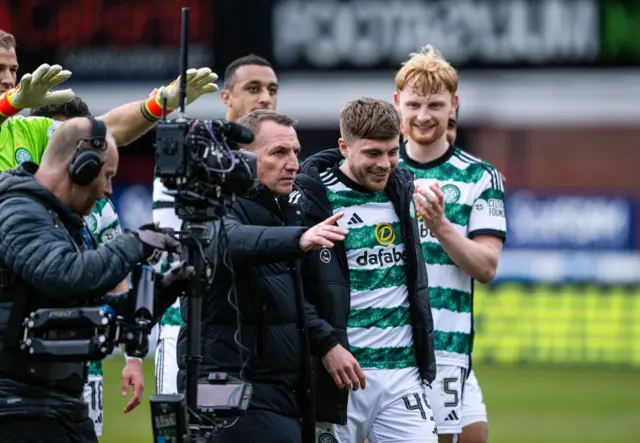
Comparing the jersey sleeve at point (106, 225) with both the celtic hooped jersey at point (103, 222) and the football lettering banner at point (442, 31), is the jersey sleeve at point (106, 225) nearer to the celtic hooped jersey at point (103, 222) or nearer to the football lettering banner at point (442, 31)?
the celtic hooped jersey at point (103, 222)

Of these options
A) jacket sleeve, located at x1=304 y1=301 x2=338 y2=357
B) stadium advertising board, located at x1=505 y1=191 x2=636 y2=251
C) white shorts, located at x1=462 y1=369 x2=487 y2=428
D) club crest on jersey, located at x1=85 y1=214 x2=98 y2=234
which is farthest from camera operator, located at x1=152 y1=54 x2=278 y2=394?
stadium advertising board, located at x1=505 y1=191 x2=636 y2=251

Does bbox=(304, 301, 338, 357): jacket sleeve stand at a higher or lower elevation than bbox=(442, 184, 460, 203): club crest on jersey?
lower

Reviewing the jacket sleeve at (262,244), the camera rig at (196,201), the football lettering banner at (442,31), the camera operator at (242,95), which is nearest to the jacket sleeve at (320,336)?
the jacket sleeve at (262,244)

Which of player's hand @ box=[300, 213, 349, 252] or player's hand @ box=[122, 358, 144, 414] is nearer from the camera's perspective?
player's hand @ box=[300, 213, 349, 252]

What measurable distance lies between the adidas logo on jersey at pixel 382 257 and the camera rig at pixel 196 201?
1.11 meters

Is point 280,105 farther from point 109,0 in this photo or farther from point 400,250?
point 400,250

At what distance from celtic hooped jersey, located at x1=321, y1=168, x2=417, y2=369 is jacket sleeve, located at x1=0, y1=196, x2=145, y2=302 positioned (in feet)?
5.14

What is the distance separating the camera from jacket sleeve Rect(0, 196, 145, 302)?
14.5 feet

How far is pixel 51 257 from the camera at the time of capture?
174 inches

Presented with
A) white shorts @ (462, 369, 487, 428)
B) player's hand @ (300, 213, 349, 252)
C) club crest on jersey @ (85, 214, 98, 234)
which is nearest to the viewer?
player's hand @ (300, 213, 349, 252)

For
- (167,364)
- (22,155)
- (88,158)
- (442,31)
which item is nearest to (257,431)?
(88,158)

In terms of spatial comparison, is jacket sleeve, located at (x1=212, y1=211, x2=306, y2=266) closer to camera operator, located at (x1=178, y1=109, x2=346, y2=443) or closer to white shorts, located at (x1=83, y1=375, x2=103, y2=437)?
camera operator, located at (x1=178, y1=109, x2=346, y2=443)

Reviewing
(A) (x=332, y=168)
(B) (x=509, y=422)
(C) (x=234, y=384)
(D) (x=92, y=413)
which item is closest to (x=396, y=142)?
(A) (x=332, y=168)

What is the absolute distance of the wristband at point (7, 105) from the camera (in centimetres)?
571
